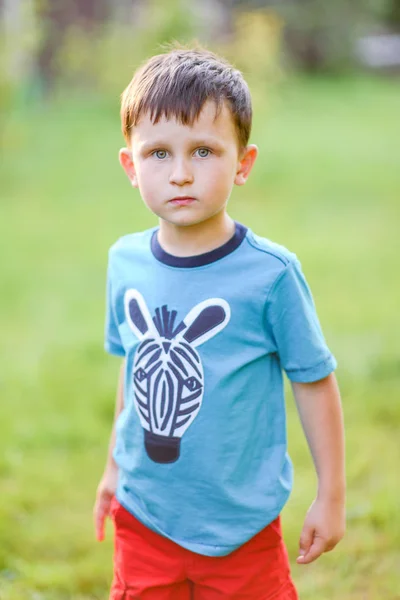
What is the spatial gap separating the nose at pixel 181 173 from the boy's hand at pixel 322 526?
2.40ft

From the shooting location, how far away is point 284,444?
186 cm

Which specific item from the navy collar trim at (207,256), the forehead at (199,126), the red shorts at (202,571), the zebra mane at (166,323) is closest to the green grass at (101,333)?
the red shorts at (202,571)

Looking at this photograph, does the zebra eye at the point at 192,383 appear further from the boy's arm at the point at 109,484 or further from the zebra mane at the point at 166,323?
the boy's arm at the point at 109,484

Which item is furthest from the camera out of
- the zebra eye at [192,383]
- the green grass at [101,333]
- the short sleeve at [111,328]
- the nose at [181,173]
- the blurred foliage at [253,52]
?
the blurred foliage at [253,52]

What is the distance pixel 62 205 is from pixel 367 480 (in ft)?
19.7

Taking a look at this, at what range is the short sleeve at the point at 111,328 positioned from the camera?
2.01m

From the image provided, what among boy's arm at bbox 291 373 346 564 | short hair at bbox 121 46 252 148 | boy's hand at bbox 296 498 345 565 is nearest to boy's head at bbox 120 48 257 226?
short hair at bbox 121 46 252 148

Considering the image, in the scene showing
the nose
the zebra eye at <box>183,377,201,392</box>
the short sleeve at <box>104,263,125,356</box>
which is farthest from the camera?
the short sleeve at <box>104,263,125,356</box>

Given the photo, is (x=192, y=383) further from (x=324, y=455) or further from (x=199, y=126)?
(x=199, y=126)

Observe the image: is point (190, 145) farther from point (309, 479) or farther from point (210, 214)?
point (309, 479)

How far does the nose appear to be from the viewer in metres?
1.67

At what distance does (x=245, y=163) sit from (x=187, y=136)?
8.0 inches

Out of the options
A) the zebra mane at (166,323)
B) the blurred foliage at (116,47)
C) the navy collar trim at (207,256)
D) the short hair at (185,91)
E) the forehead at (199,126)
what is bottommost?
the zebra mane at (166,323)

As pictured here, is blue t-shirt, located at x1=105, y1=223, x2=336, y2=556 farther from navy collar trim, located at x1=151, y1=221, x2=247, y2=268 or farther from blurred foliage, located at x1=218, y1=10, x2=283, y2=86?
blurred foliage, located at x1=218, y1=10, x2=283, y2=86
